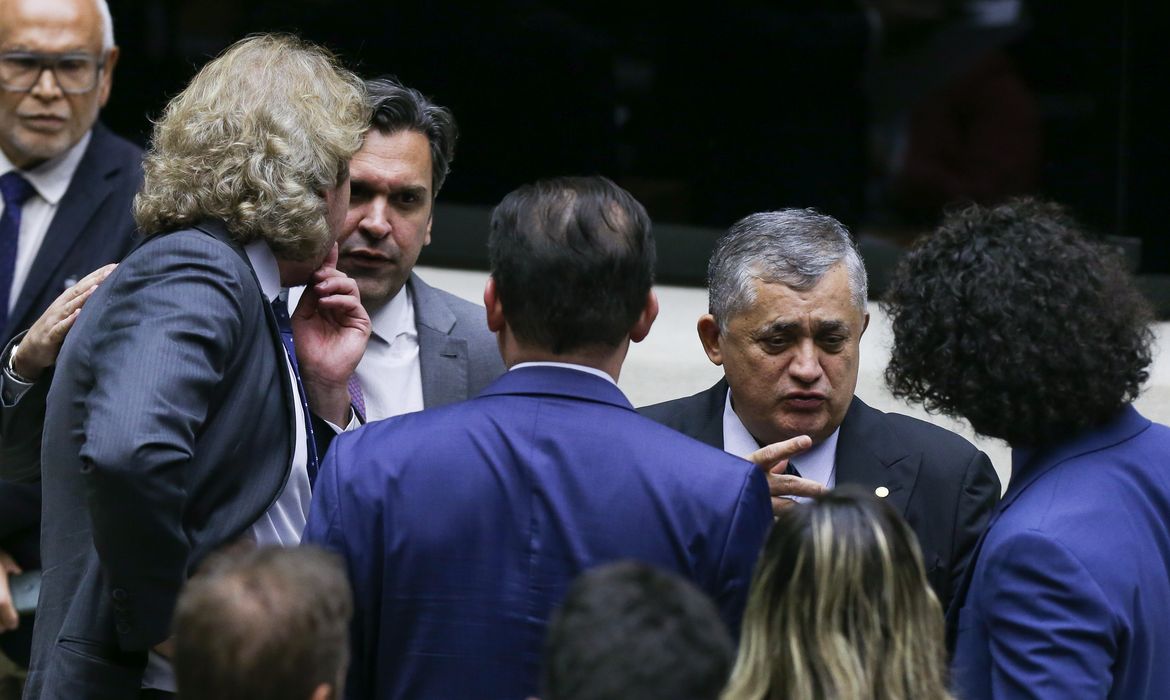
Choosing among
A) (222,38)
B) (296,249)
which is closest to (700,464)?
(296,249)

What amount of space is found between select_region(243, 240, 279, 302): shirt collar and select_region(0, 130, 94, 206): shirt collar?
1657 mm

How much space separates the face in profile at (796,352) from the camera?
336 cm

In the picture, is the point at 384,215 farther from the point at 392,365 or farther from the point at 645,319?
the point at 645,319

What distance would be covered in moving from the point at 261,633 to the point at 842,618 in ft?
2.48

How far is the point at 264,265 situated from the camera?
2.93m

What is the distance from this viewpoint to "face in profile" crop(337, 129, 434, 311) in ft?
12.3

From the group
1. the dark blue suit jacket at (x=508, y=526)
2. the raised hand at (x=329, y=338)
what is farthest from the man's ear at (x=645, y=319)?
the raised hand at (x=329, y=338)

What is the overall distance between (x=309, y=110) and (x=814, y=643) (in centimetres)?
147

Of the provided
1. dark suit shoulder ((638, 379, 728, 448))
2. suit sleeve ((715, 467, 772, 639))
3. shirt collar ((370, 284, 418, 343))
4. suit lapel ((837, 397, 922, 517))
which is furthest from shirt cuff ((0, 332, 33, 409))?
suit lapel ((837, 397, 922, 517))

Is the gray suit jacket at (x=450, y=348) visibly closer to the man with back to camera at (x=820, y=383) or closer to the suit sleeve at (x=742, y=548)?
the man with back to camera at (x=820, y=383)

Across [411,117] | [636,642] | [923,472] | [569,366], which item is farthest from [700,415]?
[636,642]

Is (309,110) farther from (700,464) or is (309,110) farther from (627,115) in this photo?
(627,115)

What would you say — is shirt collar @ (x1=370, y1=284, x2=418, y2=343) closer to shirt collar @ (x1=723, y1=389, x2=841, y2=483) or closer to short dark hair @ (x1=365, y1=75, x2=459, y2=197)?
short dark hair @ (x1=365, y1=75, x2=459, y2=197)

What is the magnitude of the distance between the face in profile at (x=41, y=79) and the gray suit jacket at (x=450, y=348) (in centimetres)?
116
